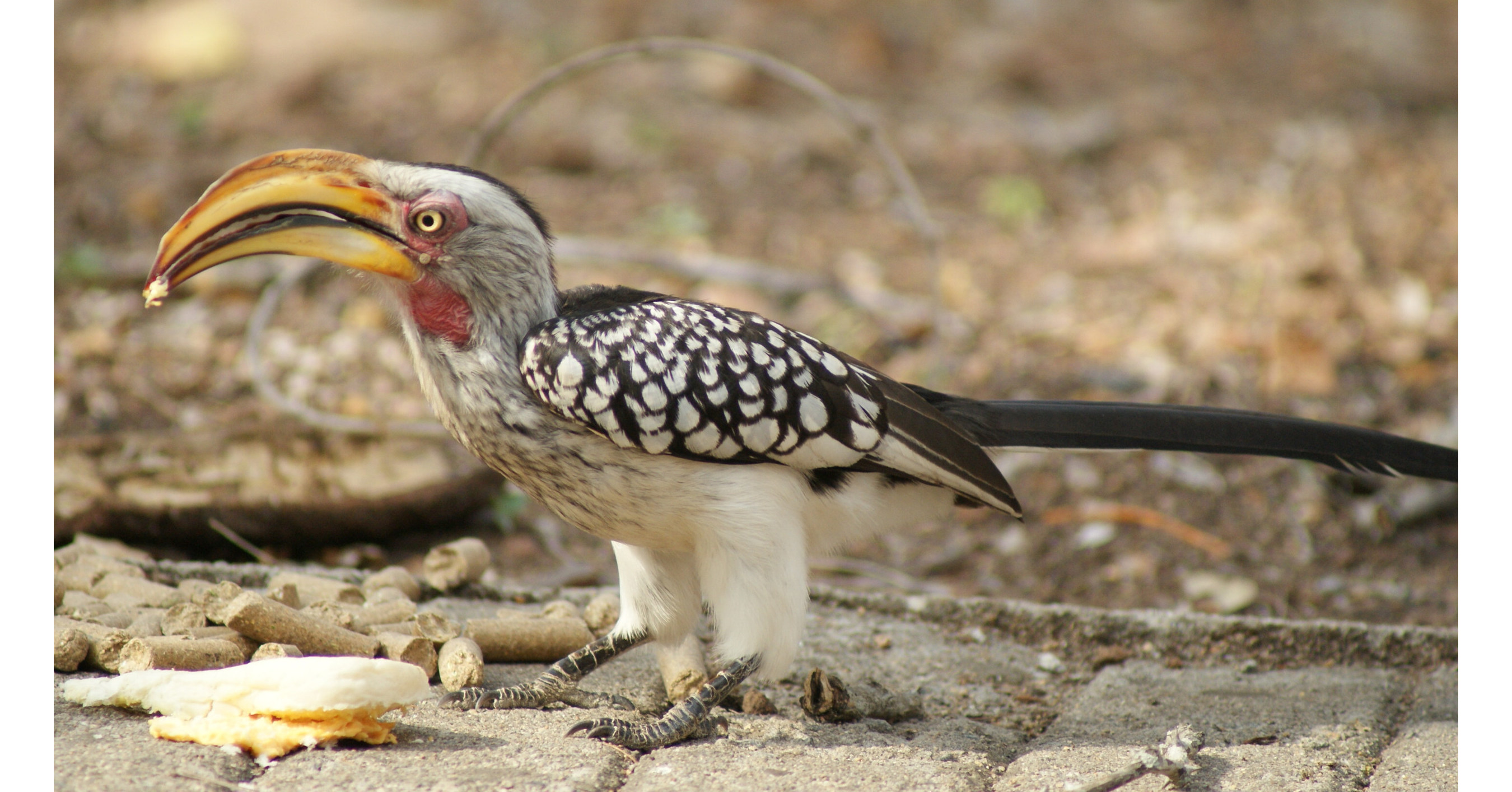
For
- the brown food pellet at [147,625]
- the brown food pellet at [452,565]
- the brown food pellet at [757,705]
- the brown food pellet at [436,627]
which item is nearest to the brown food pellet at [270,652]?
the brown food pellet at [147,625]

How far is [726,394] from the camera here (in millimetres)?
2834

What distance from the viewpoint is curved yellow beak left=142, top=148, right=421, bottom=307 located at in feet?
8.25

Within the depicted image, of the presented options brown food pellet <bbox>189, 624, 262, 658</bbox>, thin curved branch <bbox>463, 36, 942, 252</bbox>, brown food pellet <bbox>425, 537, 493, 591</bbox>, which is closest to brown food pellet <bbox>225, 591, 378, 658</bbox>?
brown food pellet <bbox>189, 624, 262, 658</bbox>

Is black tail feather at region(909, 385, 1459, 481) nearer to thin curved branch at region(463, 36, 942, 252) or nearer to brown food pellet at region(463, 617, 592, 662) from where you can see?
brown food pellet at region(463, 617, 592, 662)

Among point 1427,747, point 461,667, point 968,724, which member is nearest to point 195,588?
point 461,667

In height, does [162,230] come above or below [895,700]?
above

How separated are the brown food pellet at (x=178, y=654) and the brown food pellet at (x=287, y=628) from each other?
68mm

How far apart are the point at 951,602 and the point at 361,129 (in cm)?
586

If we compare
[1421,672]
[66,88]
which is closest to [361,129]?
[66,88]

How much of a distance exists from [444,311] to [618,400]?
481mm

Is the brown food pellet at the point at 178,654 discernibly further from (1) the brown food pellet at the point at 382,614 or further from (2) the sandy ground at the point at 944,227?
(2) the sandy ground at the point at 944,227

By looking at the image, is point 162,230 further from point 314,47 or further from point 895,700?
point 895,700

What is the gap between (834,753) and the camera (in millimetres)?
2770

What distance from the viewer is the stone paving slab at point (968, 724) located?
243 cm
